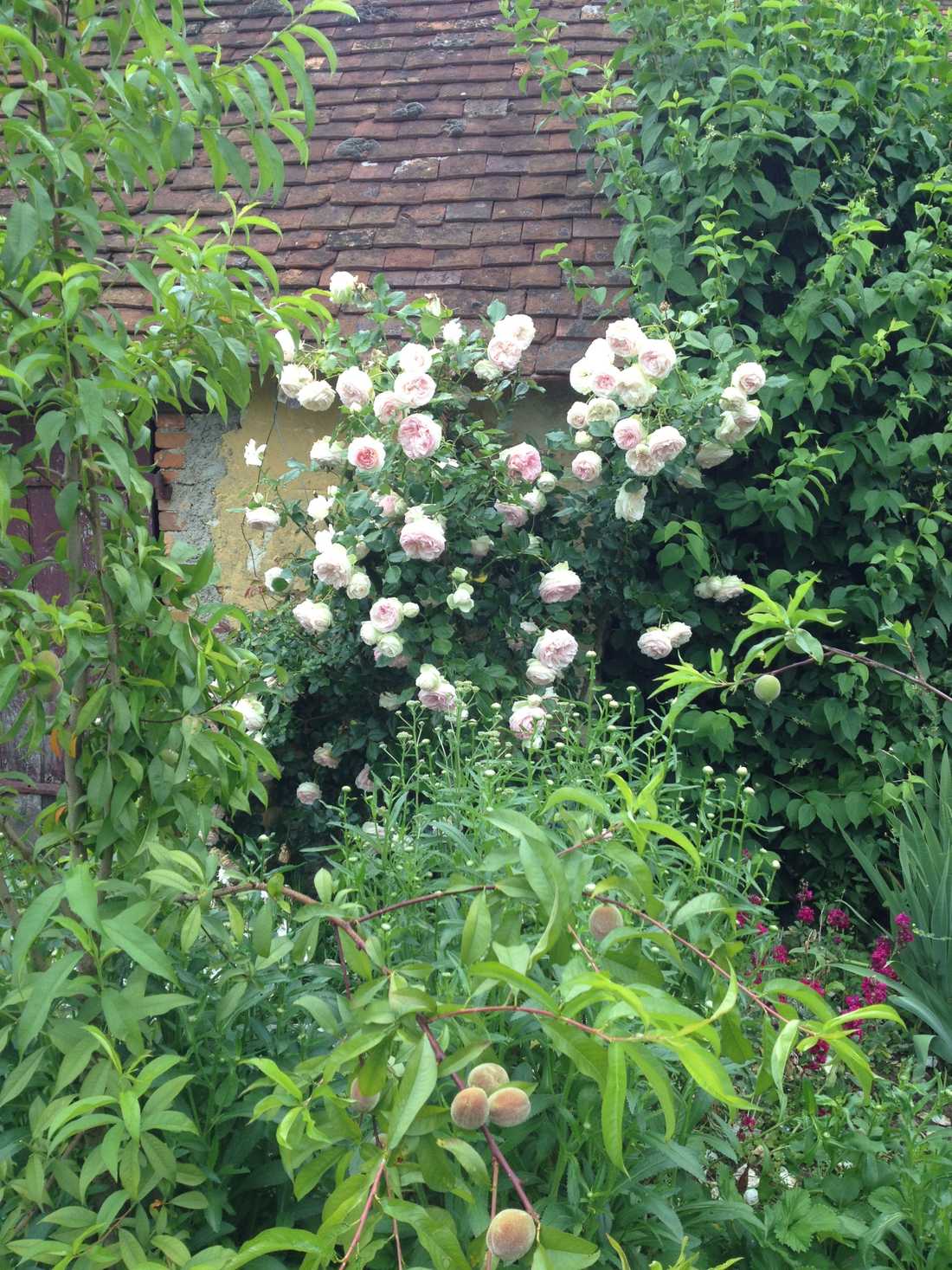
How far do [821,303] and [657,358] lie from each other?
760 mm

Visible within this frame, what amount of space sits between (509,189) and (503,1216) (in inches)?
177

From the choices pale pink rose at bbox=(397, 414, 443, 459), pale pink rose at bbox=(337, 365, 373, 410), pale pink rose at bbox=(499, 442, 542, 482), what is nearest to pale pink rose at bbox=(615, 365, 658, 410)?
pale pink rose at bbox=(499, 442, 542, 482)

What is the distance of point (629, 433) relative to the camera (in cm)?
352

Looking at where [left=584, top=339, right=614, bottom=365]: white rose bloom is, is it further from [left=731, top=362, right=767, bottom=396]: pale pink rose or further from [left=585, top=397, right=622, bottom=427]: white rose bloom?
[left=731, top=362, right=767, bottom=396]: pale pink rose

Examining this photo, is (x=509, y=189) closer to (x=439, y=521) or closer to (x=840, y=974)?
(x=439, y=521)

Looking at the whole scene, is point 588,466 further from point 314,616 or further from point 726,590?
point 314,616

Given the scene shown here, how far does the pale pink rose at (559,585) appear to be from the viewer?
3637 mm

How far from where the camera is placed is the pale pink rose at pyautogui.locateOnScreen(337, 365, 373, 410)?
12.1 feet

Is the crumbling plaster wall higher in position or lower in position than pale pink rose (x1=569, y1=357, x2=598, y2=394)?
lower

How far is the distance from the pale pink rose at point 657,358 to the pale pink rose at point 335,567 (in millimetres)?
1153

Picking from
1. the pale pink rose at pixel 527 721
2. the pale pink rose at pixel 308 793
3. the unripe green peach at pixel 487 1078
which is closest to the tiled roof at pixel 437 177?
the pale pink rose at pixel 527 721

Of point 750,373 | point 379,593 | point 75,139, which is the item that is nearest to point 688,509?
point 750,373

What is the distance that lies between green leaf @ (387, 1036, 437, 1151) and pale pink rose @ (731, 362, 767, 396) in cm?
281

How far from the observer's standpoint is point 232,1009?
168cm
